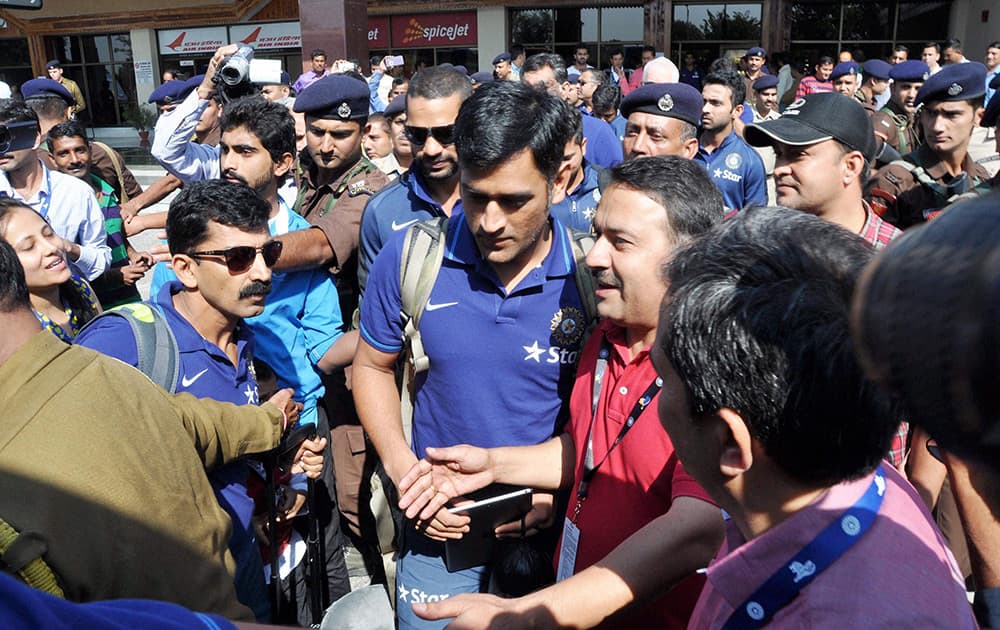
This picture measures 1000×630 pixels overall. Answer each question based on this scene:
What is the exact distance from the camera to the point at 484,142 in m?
2.30

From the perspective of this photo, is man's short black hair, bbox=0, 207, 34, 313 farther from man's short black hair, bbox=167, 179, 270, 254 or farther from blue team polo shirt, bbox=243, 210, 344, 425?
blue team polo shirt, bbox=243, 210, 344, 425

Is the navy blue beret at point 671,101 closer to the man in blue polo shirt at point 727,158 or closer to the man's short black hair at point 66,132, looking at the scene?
the man in blue polo shirt at point 727,158

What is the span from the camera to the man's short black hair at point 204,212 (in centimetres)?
267

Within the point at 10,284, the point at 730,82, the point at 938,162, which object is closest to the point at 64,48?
the point at 730,82

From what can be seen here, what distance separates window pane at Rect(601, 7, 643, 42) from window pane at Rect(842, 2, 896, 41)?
4.90 metres

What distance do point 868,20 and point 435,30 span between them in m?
10.6

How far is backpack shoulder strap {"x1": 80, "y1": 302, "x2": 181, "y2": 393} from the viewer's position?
2.26m

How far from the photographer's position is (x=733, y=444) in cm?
116

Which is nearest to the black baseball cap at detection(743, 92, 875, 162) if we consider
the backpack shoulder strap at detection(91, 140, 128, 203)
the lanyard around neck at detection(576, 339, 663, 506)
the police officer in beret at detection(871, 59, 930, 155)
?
the lanyard around neck at detection(576, 339, 663, 506)

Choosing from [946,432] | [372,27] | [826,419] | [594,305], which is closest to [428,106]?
[594,305]

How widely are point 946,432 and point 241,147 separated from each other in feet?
11.9

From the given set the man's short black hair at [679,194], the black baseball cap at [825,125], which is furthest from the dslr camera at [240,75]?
the man's short black hair at [679,194]

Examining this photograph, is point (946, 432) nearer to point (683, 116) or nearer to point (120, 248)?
point (683, 116)

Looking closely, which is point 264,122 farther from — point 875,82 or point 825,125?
point 875,82
